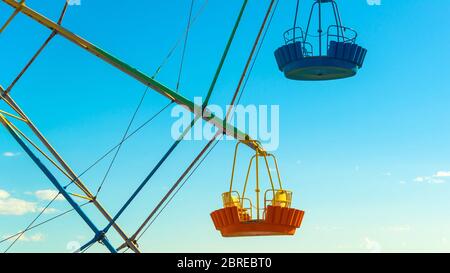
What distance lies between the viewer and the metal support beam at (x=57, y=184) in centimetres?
2516

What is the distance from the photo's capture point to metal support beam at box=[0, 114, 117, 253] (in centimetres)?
2516

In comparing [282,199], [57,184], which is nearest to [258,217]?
[282,199]

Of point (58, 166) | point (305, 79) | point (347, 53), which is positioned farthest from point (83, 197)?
point (347, 53)

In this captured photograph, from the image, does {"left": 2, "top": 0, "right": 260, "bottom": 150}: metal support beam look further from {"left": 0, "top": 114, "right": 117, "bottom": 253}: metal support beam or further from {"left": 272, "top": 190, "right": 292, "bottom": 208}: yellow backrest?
{"left": 0, "top": 114, "right": 117, "bottom": 253}: metal support beam

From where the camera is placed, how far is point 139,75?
76.2ft

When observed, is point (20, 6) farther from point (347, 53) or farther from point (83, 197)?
point (347, 53)

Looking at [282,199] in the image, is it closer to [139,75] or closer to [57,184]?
[139,75]

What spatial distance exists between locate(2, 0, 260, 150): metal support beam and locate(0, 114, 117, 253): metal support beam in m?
4.29

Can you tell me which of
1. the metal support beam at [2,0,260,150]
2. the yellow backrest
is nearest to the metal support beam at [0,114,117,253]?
the metal support beam at [2,0,260,150]

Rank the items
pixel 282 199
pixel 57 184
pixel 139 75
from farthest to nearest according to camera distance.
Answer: pixel 57 184 < pixel 139 75 < pixel 282 199

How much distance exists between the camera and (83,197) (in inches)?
1083

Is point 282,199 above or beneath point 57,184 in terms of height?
beneath

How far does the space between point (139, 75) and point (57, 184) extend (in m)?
5.49
